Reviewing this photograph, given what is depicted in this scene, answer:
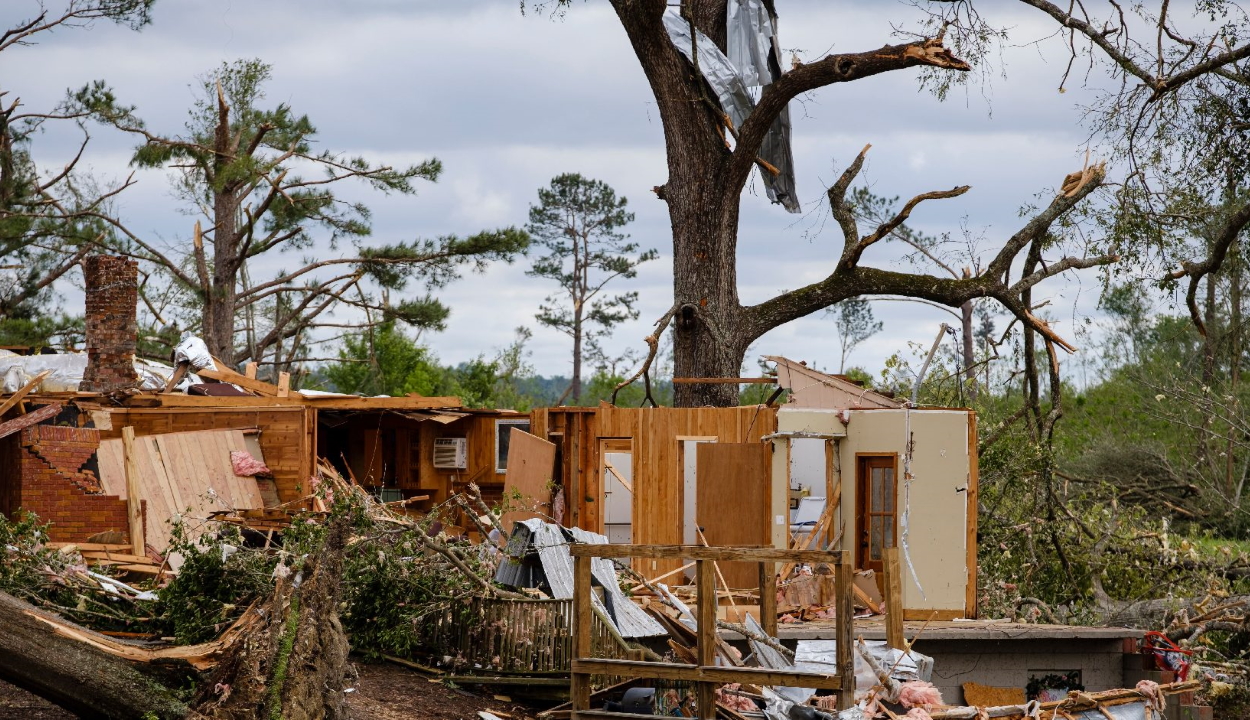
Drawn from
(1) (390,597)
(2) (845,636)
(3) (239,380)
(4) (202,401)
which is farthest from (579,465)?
(2) (845,636)

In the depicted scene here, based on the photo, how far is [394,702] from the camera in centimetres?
1020

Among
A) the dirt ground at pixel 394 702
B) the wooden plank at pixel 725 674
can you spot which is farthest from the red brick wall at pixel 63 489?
the wooden plank at pixel 725 674

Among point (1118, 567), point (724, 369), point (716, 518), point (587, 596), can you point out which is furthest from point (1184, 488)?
point (587, 596)

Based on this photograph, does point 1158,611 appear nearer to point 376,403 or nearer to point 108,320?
point 376,403

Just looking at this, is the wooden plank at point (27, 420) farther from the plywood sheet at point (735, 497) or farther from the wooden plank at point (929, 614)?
the wooden plank at point (929, 614)

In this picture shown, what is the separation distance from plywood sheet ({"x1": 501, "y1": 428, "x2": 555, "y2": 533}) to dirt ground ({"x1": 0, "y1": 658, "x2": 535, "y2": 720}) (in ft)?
14.8

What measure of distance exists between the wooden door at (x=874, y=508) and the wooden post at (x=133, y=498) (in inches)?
323

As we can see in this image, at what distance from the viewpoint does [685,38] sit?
17109 mm

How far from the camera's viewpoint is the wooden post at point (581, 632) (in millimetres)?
10047

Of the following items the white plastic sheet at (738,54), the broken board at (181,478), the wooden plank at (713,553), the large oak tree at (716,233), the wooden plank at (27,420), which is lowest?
the wooden plank at (713,553)

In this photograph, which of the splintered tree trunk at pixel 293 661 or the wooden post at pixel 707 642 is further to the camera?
the wooden post at pixel 707 642

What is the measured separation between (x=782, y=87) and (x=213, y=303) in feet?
47.8

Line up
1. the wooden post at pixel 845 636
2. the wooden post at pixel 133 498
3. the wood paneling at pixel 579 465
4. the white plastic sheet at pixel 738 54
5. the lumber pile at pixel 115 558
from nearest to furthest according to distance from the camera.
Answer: the wooden post at pixel 845 636
the lumber pile at pixel 115 558
the wooden post at pixel 133 498
the wood paneling at pixel 579 465
the white plastic sheet at pixel 738 54

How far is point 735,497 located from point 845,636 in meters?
4.89
